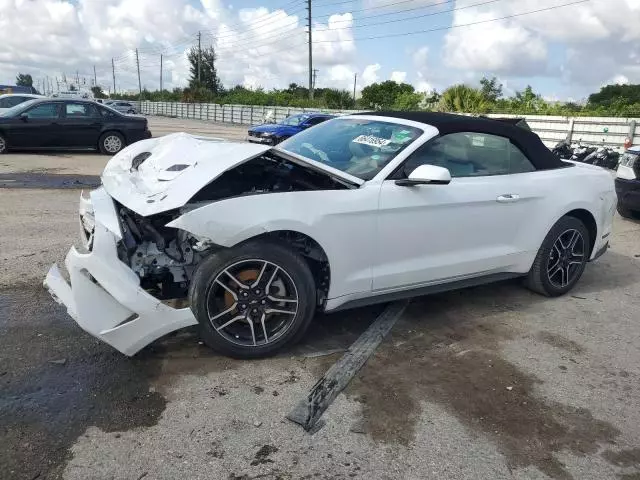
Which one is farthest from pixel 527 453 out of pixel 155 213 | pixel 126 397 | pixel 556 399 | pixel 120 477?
pixel 155 213

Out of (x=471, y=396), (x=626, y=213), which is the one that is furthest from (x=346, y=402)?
(x=626, y=213)

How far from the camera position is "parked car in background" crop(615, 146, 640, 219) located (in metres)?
7.84

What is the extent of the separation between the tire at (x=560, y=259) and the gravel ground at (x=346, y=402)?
1.19 feet

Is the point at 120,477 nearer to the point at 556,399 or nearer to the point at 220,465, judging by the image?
the point at 220,465

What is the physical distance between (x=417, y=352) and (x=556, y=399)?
90cm

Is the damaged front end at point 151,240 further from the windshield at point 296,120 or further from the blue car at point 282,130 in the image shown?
the windshield at point 296,120

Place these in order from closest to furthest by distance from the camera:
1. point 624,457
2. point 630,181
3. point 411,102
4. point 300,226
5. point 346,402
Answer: point 624,457, point 346,402, point 300,226, point 630,181, point 411,102

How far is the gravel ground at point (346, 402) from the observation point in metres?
2.54

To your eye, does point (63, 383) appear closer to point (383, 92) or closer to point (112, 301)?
point (112, 301)

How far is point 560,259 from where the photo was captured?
4.86m

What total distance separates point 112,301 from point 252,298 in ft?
2.66

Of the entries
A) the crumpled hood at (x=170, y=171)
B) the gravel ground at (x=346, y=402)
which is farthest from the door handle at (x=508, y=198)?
the crumpled hood at (x=170, y=171)

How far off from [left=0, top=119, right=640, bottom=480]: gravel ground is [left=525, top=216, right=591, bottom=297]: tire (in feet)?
1.19

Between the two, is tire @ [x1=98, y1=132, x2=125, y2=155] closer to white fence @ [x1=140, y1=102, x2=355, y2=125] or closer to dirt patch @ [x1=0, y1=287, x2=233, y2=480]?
dirt patch @ [x1=0, y1=287, x2=233, y2=480]
